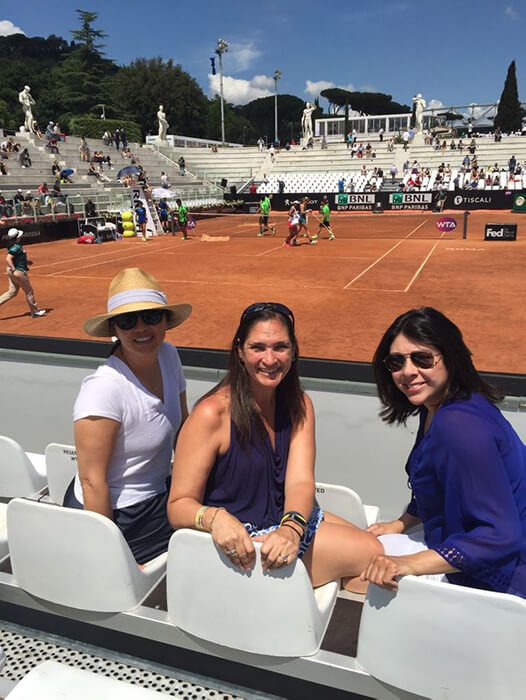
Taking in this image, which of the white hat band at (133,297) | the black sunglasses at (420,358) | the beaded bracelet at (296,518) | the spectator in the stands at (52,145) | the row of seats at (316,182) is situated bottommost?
the beaded bracelet at (296,518)

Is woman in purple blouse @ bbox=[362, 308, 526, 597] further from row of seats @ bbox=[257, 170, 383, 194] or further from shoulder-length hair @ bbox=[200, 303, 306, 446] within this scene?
row of seats @ bbox=[257, 170, 383, 194]

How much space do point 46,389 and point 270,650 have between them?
9.03 ft

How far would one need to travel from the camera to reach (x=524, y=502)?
1905 millimetres

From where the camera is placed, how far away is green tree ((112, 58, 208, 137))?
7681 cm

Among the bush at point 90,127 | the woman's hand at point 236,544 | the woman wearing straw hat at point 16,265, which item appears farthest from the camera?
the bush at point 90,127

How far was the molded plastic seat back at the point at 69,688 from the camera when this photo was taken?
64.0 inches

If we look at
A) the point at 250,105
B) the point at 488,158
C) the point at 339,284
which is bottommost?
the point at 339,284

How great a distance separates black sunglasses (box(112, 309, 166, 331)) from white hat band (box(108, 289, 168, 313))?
0.17 feet

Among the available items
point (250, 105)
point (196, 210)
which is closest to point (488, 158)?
point (196, 210)

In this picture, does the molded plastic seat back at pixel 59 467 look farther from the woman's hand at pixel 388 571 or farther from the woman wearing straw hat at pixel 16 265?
the woman wearing straw hat at pixel 16 265

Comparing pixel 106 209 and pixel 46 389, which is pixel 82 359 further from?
pixel 106 209

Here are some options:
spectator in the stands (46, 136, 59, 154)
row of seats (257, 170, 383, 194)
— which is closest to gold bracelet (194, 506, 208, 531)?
spectator in the stands (46, 136, 59, 154)

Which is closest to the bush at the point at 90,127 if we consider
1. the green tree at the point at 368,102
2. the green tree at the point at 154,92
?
the green tree at the point at 154,92

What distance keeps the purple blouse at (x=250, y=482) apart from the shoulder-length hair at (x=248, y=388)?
0.14 feet
